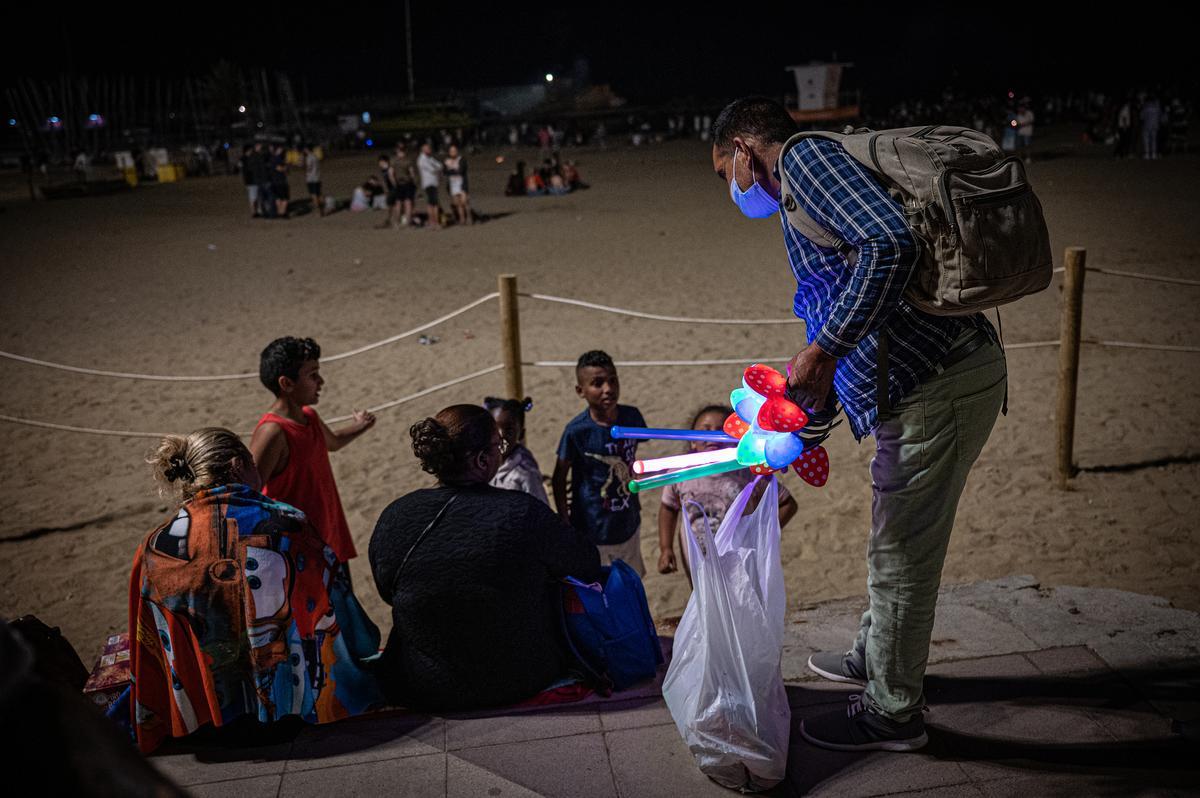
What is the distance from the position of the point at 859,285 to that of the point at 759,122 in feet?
1.98

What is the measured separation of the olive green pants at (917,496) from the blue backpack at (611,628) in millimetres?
818

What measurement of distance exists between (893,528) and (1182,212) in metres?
14.3

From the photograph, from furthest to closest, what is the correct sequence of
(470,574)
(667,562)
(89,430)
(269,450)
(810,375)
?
(89,430) < (667,562) < (269,450) < (470,574) < (810,375)

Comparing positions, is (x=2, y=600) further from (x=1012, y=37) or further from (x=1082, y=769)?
(x=1012, y=37)

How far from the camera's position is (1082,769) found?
246 centimetres

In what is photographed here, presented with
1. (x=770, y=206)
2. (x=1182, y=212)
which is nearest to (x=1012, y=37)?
(x=1182, y=212)

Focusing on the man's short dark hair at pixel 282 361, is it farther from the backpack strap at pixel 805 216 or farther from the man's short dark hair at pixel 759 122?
the backpack strap at pixel 805 216

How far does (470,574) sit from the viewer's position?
8.81ft

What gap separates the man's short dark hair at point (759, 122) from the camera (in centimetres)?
232

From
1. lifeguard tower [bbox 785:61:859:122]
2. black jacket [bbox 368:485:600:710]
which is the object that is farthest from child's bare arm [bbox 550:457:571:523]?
lifeguard tower [bbox 785:61:859:122]

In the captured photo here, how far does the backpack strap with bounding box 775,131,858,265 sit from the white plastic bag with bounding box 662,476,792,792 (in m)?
0.75

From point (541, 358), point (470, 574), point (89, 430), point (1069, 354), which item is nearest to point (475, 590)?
point (470, 574)

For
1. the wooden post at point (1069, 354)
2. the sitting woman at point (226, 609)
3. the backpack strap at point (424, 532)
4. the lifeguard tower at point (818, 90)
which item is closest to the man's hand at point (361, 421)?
the sitting woman at point (226, 609)

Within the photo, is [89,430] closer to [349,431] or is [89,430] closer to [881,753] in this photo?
[349,431]
